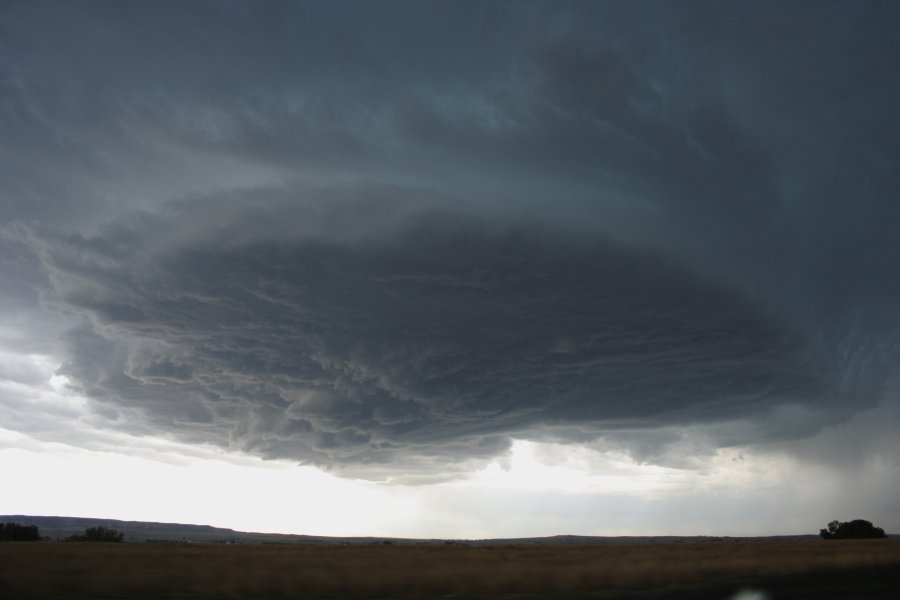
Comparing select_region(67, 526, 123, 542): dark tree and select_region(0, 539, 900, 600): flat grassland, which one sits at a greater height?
select_region(67, 526, 123, 542): dark tree

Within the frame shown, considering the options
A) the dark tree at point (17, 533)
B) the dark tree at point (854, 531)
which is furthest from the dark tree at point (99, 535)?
the dark tree at point (854, 531)

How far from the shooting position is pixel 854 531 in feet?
325

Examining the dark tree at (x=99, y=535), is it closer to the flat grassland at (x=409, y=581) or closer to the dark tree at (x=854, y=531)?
the flat grassland at (x=409, y=581)

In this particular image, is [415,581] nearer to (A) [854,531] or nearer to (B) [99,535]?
(B) [99,535]

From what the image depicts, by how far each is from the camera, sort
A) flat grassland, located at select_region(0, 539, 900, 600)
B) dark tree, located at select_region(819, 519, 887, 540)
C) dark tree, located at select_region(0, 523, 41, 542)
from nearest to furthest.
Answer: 1. flat grassland, located at select_region(0, 539, 900, 600)
2. dark tree, located at select_region(0, 523, 41, 542)
3. dark tree, located at select_region(819, 519, 887, 540)

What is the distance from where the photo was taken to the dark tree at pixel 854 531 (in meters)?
97.4

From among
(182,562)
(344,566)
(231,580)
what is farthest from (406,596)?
(182,562)

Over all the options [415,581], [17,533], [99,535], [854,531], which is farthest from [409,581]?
[854,531]

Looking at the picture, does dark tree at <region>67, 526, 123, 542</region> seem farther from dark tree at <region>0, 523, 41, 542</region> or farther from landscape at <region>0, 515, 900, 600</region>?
landscape at <region>0, 515, 900, 600</region>

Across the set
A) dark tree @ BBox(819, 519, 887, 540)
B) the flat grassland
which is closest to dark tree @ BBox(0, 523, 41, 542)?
the flat grassland

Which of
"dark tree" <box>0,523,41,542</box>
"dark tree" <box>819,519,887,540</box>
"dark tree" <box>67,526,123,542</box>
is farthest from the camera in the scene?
"dark tree" <box>819,519,887,540</box>

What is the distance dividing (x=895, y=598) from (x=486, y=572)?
1469cm

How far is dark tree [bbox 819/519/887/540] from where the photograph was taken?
97438mm

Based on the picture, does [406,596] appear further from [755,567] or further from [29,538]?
[29,538]
